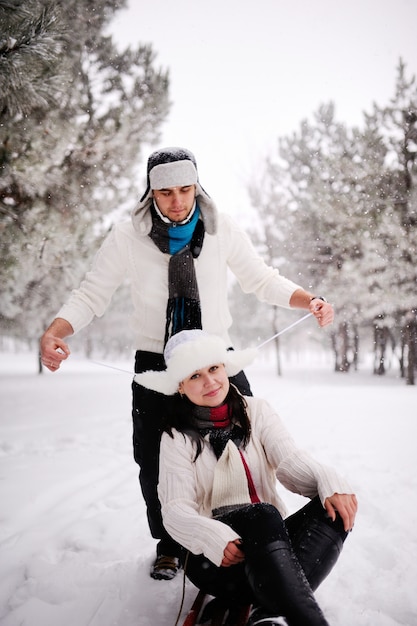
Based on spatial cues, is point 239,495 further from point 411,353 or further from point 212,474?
point 411,353

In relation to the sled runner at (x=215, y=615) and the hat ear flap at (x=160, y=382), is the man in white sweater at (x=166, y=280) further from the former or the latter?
the sled runner at (x=215, y=615)

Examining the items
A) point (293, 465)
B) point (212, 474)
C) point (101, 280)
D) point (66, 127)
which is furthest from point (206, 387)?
point (66, 127)

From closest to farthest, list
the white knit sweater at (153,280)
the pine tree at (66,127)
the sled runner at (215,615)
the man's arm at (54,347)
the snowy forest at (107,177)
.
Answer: the sled runner at (215,615)
the man's arm at (54,347)
the white knit sweater at (153,280)
the pine tree at (66,127)
the snowy forest at (107,177)

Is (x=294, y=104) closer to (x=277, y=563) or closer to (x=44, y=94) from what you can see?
(x=44, y=94)

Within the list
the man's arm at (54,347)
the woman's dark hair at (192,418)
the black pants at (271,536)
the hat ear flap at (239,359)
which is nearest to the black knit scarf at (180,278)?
the hat ear flap at (239,359)

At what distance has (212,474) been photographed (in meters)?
1.61

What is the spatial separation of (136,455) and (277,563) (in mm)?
Answer: 1088

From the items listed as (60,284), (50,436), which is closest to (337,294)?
(60,284)

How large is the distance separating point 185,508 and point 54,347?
875mm

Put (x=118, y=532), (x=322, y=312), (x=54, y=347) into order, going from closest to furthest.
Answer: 1. (x=54, y=347)
2. (x=322, y=312)
3. (x=118, y=532)

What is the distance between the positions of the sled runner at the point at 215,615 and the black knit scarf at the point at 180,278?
1.13 m

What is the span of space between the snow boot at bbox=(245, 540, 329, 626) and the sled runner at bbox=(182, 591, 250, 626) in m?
0.39

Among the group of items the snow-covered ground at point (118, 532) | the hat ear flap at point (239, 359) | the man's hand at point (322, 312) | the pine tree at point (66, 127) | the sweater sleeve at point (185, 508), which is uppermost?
the pine tree at point (66, 127)

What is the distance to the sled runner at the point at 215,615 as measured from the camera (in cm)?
150
